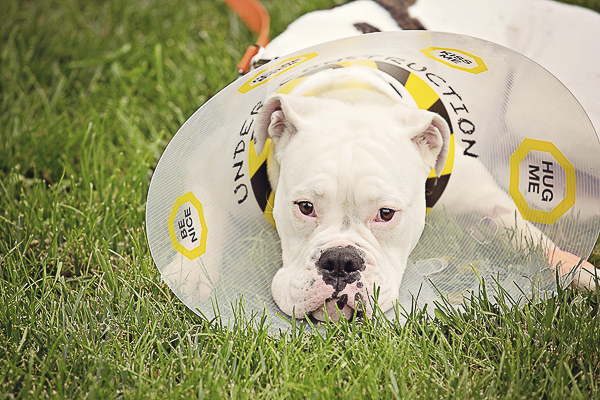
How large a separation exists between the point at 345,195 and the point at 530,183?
85 centimetres

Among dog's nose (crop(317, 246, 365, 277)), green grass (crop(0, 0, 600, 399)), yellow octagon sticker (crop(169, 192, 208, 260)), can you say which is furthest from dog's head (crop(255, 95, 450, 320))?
yellow octagon sticker (crop(169, 192, 208, 260))

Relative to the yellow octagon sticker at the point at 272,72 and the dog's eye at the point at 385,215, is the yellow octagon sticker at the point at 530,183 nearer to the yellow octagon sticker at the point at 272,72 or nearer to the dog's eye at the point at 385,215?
the dog's eye at the point at 385,215

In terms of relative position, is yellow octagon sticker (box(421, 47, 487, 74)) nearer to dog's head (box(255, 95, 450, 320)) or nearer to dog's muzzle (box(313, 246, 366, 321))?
dog's head (box(255, 95, 450, 320))

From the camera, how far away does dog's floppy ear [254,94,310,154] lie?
229 cm

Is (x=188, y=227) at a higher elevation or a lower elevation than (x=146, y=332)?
higher

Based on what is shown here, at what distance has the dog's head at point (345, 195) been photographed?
7.07 ft

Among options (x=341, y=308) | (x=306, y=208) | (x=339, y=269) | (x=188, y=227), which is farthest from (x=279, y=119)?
(x=341, y=308)

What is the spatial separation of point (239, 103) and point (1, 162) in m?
1.61

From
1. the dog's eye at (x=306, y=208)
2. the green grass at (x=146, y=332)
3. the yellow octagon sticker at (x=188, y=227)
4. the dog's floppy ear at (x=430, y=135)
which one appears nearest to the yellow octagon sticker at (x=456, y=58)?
the dog's floppy ear at (x=430, y=135)

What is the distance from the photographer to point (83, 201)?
2941 millimetres

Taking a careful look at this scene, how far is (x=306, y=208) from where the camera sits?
2.32 meters

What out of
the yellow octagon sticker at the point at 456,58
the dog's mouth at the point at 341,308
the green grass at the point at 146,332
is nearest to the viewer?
the green grass at the point at 146,332

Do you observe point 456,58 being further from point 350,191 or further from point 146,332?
point 146,332

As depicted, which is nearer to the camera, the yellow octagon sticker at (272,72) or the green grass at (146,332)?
→ the green grass at (146,332)
